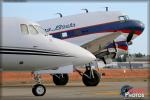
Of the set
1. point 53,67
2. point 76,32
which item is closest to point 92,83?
point 76,32

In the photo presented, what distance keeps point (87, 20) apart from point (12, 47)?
11.0m

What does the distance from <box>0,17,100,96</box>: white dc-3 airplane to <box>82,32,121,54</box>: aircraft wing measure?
28.4ft

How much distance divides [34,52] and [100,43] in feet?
33.6

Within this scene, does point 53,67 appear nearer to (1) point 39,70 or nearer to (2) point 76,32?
(1) point 39,70

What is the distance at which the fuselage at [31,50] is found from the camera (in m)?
19.0

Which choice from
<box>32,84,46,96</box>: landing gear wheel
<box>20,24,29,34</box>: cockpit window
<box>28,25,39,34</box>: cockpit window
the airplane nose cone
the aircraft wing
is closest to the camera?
<box>32,84,46,96</box>: landing gear wheel

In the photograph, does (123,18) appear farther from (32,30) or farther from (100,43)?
(32,30)

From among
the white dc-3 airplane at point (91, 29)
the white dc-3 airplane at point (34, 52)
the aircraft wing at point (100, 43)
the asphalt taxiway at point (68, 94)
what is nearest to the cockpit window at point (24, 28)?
the white dc-3 airplane at point (34, 52)

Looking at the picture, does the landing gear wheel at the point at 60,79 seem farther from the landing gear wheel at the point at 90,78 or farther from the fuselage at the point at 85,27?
the fuselage at the point at 85,27

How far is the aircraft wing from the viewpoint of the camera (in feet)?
94.0

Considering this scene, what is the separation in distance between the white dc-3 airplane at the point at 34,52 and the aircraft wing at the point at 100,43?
28.4 ft

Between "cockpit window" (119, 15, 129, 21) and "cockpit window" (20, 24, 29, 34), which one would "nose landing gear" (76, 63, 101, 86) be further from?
"cockpit window" (20, 24, 29, 34)

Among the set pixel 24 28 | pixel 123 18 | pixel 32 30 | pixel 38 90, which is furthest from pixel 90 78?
pixel 24 28

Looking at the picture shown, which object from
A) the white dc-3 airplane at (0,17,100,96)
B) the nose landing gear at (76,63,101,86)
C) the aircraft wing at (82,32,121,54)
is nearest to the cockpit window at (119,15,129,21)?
the aircraft wing at (82,32,121,54)
